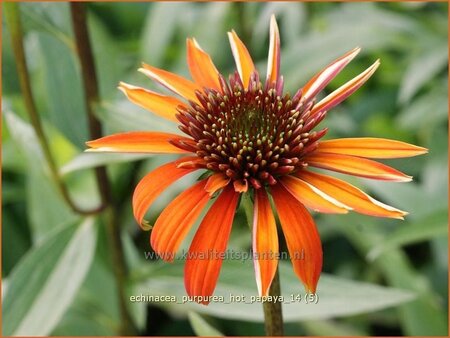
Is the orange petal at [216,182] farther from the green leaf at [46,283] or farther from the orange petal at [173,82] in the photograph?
the green leaf at [46,283]

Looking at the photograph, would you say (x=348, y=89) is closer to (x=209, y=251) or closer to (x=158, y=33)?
(x=209, y=251)

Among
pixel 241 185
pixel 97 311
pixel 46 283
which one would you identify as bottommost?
pixel 97 311

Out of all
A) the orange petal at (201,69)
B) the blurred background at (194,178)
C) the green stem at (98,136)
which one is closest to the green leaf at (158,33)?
the blurred background at (194,178)

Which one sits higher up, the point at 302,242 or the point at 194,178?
the point at 302,242

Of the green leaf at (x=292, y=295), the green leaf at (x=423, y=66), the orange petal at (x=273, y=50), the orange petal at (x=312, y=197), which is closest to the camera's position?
the orange petal at (x=312, y=197)

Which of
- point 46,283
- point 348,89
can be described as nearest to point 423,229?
point 348,89

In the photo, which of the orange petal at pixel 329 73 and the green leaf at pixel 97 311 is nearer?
the orange petal at pixel 329 73
